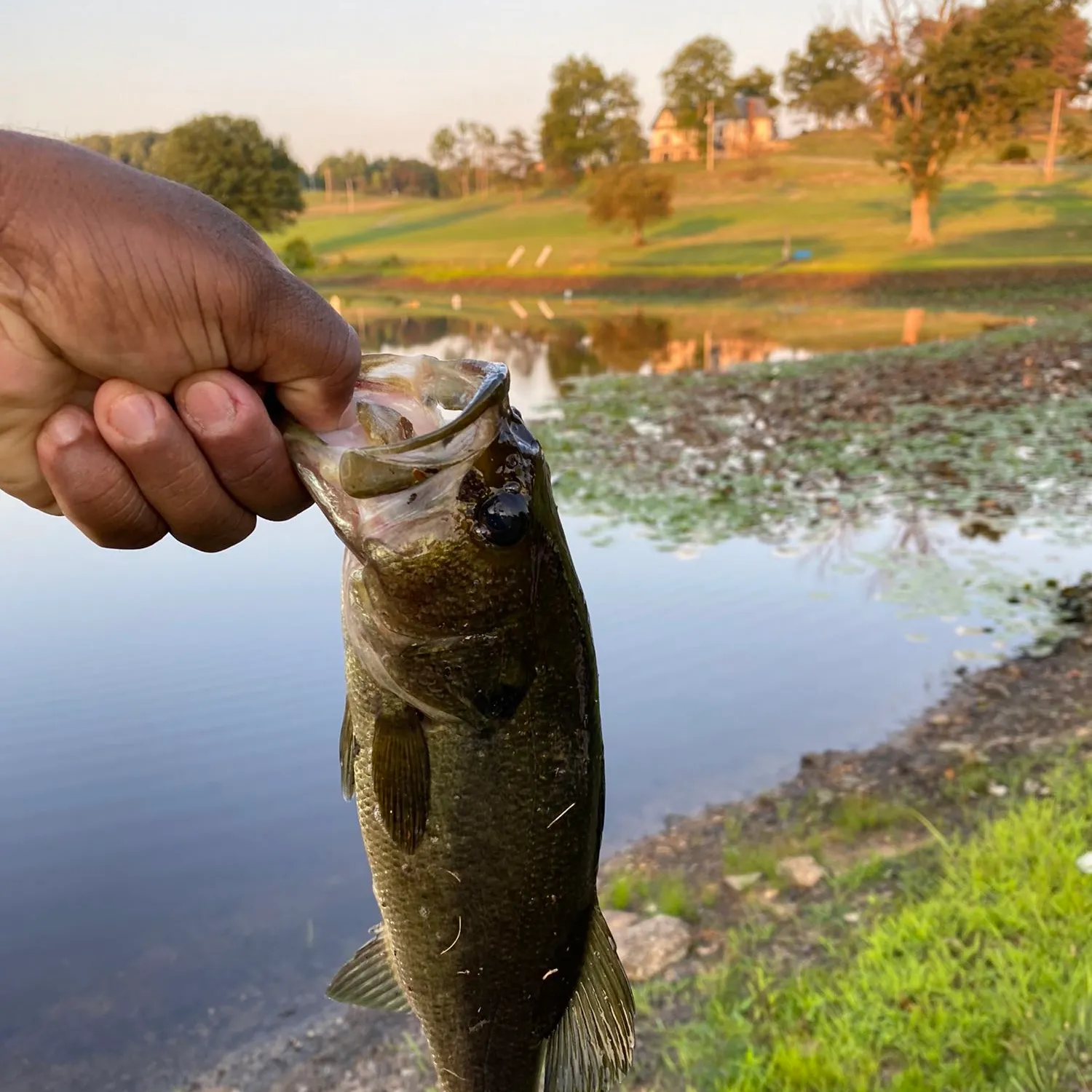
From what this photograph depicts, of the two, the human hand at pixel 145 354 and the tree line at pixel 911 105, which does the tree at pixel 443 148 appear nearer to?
the tree line at pixel 911 105

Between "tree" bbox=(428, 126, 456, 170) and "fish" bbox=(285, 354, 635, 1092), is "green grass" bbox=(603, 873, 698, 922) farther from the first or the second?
"tree" bbox=(428, 126, 456, 170)

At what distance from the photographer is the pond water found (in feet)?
14.6

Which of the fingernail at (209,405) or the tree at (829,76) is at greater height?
the tree at (829,76)

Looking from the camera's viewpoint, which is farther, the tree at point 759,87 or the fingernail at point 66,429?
the tree at point 759,87

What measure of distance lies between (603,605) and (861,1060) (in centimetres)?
511

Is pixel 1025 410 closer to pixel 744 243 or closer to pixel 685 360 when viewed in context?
pixel 685 360

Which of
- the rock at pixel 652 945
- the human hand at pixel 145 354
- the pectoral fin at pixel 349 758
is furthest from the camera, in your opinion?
the rock at pixel 652 945

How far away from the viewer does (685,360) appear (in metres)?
21.7

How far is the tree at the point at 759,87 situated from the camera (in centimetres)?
9106

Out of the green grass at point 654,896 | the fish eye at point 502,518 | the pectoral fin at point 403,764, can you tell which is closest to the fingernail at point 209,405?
the fish eye at point 502,518

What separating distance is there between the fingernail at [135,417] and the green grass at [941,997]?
2680mm

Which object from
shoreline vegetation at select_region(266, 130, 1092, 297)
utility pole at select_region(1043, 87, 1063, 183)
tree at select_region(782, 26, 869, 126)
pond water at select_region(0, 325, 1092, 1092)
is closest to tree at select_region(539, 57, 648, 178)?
shoreline vegetation at select_region(266, 130, 1092, 297)

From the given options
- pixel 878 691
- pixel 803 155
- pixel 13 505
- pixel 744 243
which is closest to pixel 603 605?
pixel 878 691

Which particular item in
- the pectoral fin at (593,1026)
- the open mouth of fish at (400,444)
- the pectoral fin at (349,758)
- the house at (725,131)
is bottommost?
the pectoral fin at (593,1026)
